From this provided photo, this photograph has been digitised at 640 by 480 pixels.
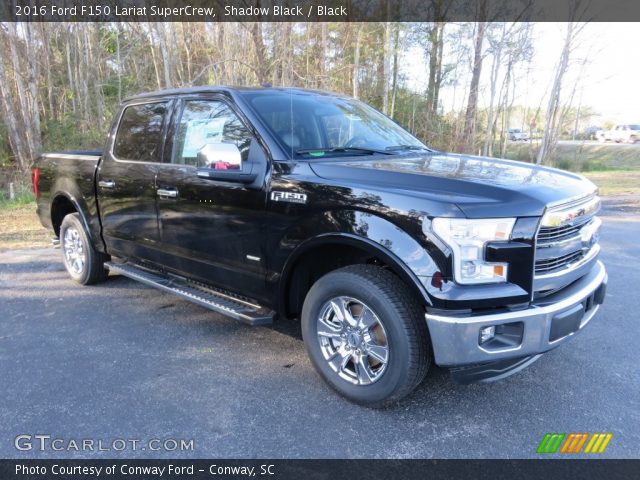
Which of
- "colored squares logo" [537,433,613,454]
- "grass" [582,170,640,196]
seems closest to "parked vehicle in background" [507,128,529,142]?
"grass" [582,170,640,196]

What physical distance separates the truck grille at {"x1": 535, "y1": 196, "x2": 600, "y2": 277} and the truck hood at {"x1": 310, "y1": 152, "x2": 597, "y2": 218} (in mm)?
75

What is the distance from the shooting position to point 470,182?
8.74 ft

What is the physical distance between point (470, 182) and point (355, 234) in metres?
0.70

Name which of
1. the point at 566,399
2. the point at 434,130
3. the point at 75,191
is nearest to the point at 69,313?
the point at 75,191

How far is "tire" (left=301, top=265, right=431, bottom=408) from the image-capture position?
2.70 metres

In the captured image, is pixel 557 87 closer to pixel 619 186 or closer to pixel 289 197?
pixel 619 186

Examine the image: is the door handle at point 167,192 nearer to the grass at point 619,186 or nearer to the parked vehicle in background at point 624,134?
the grass at point 619,186

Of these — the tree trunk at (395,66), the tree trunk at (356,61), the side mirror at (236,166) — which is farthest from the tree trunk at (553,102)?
the side mirror at (236,166)

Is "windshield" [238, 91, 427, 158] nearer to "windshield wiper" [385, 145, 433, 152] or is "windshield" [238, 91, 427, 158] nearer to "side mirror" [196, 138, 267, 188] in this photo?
"windshield wiper" [385, 145, 433, 152]

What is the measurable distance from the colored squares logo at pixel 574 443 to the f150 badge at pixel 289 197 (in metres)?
Answer: 1.95

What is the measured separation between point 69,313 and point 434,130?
18.0 metres

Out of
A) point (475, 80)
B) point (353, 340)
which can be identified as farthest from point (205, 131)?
point (475, 80)
